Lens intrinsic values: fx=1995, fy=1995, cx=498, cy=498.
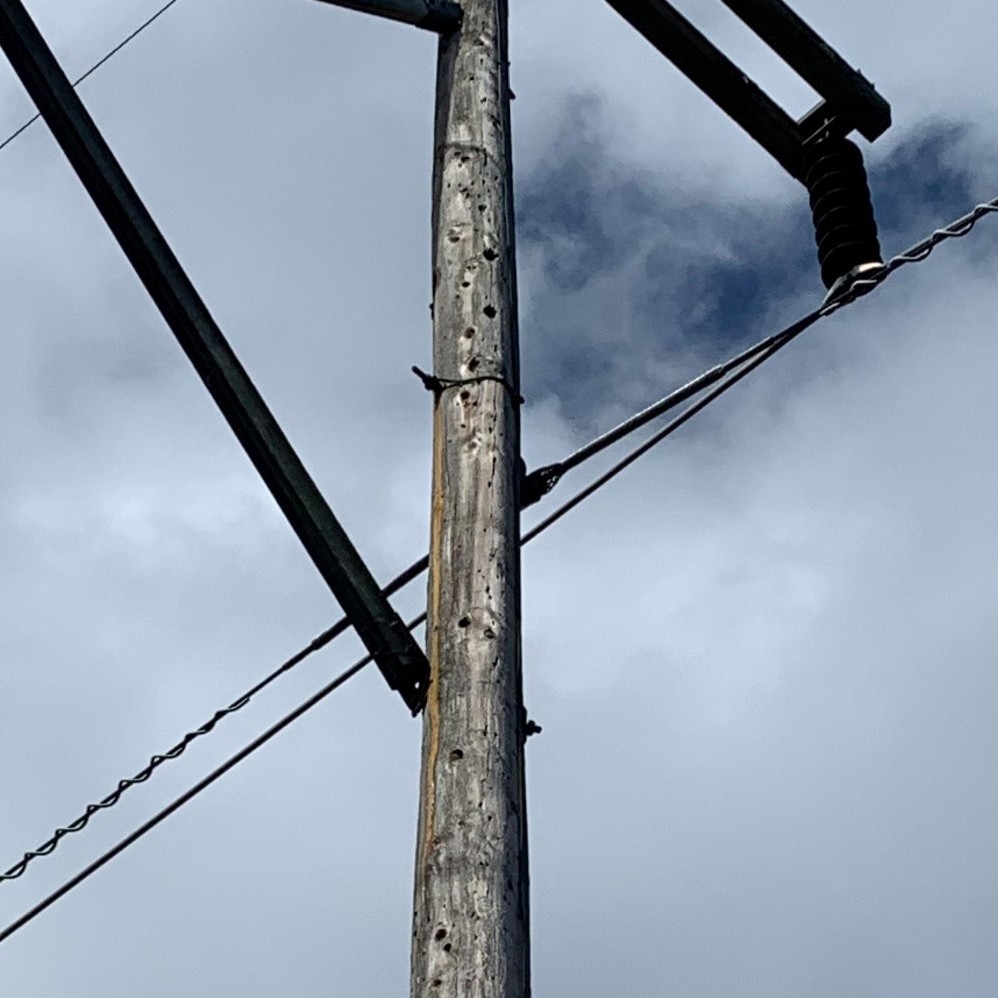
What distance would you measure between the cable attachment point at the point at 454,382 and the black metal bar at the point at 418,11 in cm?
154

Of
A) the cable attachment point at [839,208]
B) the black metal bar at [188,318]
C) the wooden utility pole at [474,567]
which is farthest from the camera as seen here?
the cable attachment point at [839,208]

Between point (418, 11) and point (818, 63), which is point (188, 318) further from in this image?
point (818, 63)

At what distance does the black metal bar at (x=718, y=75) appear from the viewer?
25.2 feet

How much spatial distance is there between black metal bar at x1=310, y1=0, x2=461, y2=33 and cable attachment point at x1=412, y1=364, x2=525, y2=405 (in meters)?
1.54

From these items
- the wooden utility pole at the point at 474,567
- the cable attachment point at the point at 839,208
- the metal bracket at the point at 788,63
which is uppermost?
the metal bracket at the point at 788,63

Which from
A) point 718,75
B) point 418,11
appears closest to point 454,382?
point 418,11

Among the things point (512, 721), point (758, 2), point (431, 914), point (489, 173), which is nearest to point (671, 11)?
point (758, 2)

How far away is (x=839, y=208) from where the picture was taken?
696cm

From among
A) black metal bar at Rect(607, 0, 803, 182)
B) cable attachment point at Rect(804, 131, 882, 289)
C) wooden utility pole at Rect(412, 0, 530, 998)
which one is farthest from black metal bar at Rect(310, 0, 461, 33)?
cable attachment point at Rect(804, 131, 882, 289)

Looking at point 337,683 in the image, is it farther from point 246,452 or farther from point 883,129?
point 883,129

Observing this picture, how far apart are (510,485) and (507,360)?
47 centimetres

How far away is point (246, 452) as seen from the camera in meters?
5.46

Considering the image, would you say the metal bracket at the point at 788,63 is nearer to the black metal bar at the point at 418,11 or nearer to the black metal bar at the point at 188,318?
the black metal bar at the point at 418,11

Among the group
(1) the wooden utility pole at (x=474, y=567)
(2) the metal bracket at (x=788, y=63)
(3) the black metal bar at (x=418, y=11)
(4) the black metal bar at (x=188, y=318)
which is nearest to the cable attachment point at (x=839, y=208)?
(2) the metal bracket at (x=788, y=63)
